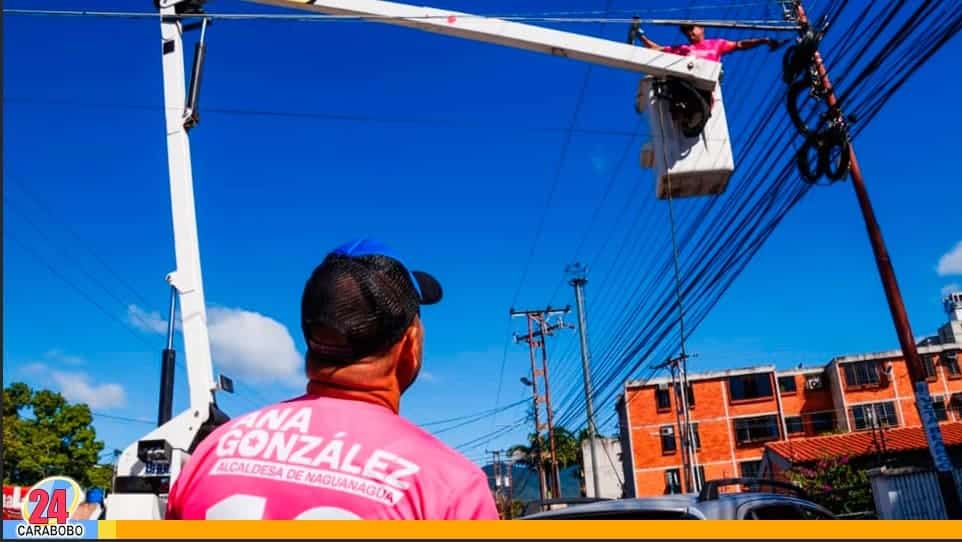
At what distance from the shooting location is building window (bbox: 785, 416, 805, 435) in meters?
47.2

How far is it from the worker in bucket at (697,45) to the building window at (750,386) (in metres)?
45.6

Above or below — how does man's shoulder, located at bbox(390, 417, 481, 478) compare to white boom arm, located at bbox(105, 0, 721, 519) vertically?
below

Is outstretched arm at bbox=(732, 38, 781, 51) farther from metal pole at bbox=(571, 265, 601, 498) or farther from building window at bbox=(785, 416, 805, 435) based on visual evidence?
building window at bbox=(785, 416, 805, 435)

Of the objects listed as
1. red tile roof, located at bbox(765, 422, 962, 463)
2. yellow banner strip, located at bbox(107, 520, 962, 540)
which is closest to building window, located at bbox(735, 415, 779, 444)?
red tile roof, located at bbox(765, 422, 962, 463)

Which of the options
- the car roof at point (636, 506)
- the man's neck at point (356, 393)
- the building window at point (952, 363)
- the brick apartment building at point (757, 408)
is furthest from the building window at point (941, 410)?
the man's neck at point (356, 393)

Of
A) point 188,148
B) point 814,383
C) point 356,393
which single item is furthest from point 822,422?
point 356,393

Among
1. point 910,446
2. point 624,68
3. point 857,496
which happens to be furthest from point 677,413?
point 624,68

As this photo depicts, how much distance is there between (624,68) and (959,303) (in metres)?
59.2

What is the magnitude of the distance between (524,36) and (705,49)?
158 cm

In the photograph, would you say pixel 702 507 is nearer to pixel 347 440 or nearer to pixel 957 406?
pixel 347 440

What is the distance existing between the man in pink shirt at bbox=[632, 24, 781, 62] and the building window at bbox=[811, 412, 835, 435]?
4677 centimetres

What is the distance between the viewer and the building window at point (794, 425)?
155 ft

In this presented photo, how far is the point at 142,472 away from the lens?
3.47m

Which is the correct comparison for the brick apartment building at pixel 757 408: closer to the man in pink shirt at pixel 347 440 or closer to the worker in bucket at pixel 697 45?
the worker in bucket at pixel 697 45
